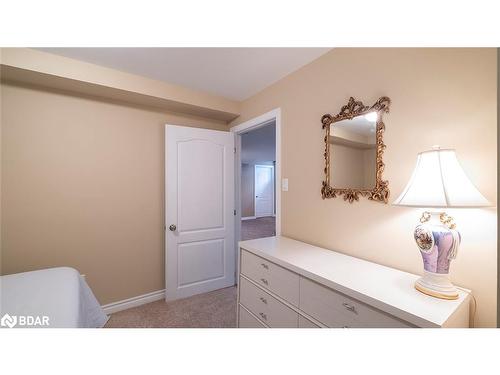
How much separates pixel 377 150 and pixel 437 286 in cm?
77

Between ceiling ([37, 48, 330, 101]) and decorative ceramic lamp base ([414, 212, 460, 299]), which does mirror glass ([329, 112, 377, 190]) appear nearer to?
decorative ceramic lamp base ([414, 212, 460, 299])

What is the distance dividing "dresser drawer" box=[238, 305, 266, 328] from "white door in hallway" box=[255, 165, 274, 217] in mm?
6275

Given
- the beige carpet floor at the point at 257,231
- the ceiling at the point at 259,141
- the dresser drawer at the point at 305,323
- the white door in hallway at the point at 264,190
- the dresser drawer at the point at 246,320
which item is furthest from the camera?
the white door in hallway at the point at 264,190

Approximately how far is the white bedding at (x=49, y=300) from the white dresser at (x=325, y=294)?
3.42 ft

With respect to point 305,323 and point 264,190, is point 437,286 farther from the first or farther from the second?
point 264,190

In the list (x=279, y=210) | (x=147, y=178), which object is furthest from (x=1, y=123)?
(x=279, y=210)

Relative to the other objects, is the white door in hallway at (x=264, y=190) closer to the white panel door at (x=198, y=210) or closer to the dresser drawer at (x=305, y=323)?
the white panel door at (x=198, y=210)

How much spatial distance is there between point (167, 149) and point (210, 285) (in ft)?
5.64

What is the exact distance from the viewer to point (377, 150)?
1265 millimetres

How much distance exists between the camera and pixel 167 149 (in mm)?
2260

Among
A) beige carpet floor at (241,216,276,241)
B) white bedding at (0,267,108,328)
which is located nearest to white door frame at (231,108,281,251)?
white bedding at (0,267,108,328)

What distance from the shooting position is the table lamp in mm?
821

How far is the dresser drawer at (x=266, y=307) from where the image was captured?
1.25m

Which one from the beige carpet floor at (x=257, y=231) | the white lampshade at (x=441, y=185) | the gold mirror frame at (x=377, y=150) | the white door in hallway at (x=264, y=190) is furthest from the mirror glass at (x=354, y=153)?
the white door in hallway at (x=264, y=190)
